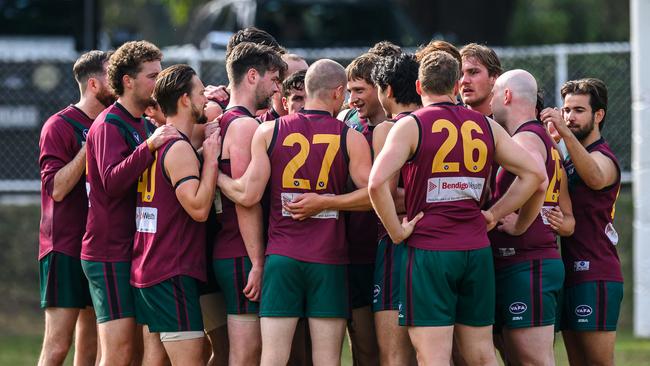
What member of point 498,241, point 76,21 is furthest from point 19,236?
point 498,241

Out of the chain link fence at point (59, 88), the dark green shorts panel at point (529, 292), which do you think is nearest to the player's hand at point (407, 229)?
the dark green shorts panel at point (529, 292)

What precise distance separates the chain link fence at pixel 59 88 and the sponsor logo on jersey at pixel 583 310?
6.13 m

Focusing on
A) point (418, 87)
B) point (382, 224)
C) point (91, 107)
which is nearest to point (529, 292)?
point (382, 224)

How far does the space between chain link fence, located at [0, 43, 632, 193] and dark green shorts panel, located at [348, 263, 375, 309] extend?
20.8ft

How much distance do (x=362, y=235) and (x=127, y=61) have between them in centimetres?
188

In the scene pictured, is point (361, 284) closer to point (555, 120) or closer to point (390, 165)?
point (390, 165)

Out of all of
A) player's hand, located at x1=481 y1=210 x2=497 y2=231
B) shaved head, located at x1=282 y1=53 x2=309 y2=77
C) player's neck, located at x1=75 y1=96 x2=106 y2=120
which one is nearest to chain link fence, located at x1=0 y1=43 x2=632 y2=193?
shaved head, located at x1=282 y1=53 x2=309 y2=77

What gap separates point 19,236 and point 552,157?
8198 mm

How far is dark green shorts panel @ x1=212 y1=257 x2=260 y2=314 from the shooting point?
7.12m

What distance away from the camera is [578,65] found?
1373 cm

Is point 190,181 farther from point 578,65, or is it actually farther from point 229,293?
point 578,65

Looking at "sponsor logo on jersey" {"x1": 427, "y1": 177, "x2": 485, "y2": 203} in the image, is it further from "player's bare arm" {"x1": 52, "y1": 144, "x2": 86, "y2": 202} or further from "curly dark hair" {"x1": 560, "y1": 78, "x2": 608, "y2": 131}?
"player's bare arm" {"x1": 52, "y1": 144, "x2": 86, "y2": 202}

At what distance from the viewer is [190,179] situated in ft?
22.8

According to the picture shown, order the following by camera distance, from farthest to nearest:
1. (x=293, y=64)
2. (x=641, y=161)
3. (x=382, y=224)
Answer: (x=641, y=161) < (x=293, y=64) < (x=382, y=224)
